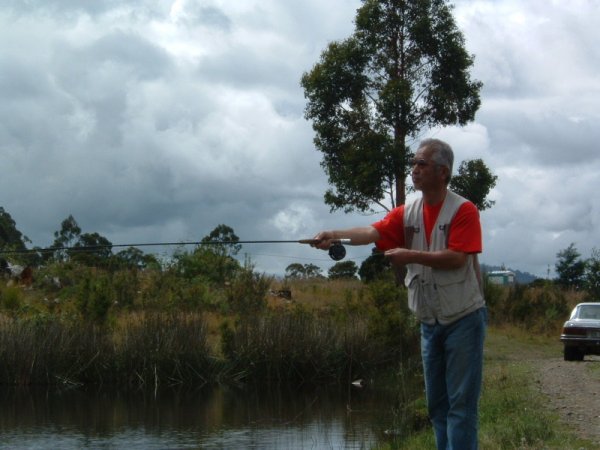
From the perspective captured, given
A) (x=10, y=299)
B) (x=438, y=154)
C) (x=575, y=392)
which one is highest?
(x=438, y=154)

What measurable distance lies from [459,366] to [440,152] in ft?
4.01

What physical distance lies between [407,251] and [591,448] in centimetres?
343

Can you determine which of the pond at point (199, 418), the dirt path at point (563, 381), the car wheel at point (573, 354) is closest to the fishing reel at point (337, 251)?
the dirt path at point (563, 381)

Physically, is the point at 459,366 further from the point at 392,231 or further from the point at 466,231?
the point at 392,231

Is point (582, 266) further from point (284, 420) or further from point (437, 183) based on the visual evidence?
point (437, 183)

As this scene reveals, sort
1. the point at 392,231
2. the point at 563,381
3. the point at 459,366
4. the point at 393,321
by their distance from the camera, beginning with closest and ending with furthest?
1. the point at 459,366
2. the point at 392,231
3. the point at 563,381
4. the point at 393,321

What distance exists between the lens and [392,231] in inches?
234

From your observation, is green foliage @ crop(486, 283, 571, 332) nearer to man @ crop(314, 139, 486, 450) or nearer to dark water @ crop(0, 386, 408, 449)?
dark water @ crop(0, 386, 408, 449)

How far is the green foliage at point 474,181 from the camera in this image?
29.2 metres

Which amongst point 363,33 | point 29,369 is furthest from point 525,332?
point 29,369

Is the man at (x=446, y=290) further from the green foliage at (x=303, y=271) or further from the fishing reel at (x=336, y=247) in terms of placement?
the green foliage at (x=303, y=271)

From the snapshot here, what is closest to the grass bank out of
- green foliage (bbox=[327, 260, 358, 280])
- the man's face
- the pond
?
the pond

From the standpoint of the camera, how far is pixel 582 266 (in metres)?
45.5

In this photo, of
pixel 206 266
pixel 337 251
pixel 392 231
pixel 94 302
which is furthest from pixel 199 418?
pixel 206 266
